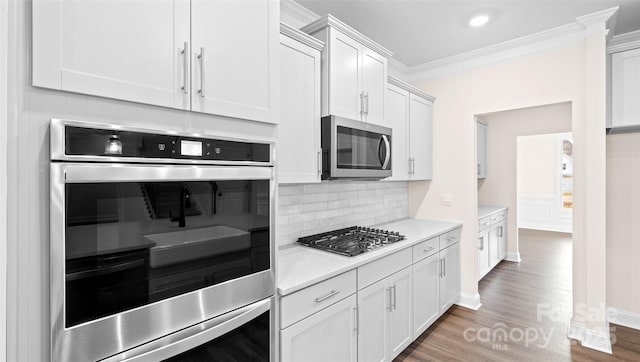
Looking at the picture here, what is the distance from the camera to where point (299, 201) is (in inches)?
95.7

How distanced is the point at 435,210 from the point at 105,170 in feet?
11.1

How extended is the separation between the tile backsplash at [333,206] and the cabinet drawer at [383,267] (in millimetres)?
616

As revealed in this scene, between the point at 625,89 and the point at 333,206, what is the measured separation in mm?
2909

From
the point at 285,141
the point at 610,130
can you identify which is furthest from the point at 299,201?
the point at 610,130

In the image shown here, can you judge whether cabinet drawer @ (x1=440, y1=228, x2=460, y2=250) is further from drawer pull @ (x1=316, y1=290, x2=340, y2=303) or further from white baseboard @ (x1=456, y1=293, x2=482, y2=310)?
drawer pull @ (x1=316, y1=290, x2=340, y2=303)

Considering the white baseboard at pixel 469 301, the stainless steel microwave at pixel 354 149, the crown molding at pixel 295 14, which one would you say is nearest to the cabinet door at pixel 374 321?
the stainless steel microwave at pixel 354 149

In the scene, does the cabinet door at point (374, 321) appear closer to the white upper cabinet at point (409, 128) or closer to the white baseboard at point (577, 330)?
the white upper cabinet at point (409, 128)

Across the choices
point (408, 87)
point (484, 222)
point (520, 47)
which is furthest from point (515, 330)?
point (520, 47)

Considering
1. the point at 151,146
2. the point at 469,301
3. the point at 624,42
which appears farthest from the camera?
the point at 469,301

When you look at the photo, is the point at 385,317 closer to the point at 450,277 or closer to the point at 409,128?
the point at 450,277

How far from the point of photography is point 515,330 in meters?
2.82

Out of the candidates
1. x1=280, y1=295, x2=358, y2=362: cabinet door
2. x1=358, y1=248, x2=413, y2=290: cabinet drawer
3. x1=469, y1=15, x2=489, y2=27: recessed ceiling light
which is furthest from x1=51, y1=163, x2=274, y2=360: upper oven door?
x1=469, y1=15, x2=489, y2=27: recessed ceiling light

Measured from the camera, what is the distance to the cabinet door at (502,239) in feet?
15.8

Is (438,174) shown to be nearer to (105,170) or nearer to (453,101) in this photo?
(453,101)
